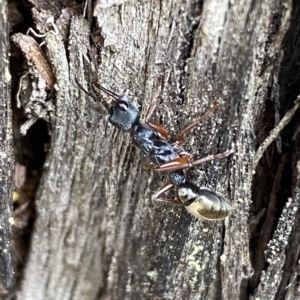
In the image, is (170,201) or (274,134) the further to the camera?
(170,201)

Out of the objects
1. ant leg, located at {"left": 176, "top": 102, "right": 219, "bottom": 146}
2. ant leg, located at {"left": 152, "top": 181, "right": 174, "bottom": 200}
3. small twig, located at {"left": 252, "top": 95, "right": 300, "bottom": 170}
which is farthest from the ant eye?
small twig, located at {"left": 252, "top": 95, "right": 300, "bottom": 170}

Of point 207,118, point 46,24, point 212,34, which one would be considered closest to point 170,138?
point 207,118

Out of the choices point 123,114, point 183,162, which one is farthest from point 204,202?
point 123,114

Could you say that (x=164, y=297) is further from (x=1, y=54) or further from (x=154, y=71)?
(x=1, y=54)

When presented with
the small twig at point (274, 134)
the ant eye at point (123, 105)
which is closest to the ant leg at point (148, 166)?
the ant eye at point (123, 105)

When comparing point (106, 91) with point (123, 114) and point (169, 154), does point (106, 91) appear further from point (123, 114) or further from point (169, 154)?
point (169, 154)

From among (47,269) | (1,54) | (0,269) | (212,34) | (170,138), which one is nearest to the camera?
(212,34)

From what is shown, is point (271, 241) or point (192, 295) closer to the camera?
point (271, 241)
